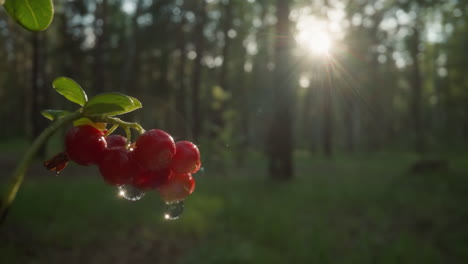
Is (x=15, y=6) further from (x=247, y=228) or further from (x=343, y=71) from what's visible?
(x=343, y=71)

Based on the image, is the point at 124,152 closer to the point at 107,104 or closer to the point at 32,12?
the point at 107,104

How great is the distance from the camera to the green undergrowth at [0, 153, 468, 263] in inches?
215

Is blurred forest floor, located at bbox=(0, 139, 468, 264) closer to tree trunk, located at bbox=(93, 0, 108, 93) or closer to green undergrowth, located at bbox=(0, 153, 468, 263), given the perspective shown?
green undergrowth, located at bbox=(0, 153, 468, 263)

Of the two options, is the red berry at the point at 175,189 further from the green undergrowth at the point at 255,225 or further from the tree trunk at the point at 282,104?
the tree trunk at the point at 282,104

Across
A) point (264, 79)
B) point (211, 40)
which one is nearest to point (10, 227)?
point (211, 40)

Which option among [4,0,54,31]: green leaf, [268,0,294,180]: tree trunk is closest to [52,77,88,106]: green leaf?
[4,0,54,31]: green leaf

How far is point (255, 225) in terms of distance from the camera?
6484mm

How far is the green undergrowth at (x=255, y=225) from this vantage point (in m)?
5.45

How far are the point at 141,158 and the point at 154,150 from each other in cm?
4

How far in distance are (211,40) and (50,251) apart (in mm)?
21100

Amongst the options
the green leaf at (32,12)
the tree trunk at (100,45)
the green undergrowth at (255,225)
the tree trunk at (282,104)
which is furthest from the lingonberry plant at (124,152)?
the tree trunk at (100,45)

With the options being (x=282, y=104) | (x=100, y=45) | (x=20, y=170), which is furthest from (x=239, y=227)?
(x=100, y=45)

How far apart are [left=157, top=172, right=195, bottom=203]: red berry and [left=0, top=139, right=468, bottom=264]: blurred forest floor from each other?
4.62 metres

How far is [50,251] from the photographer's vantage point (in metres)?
5.38
